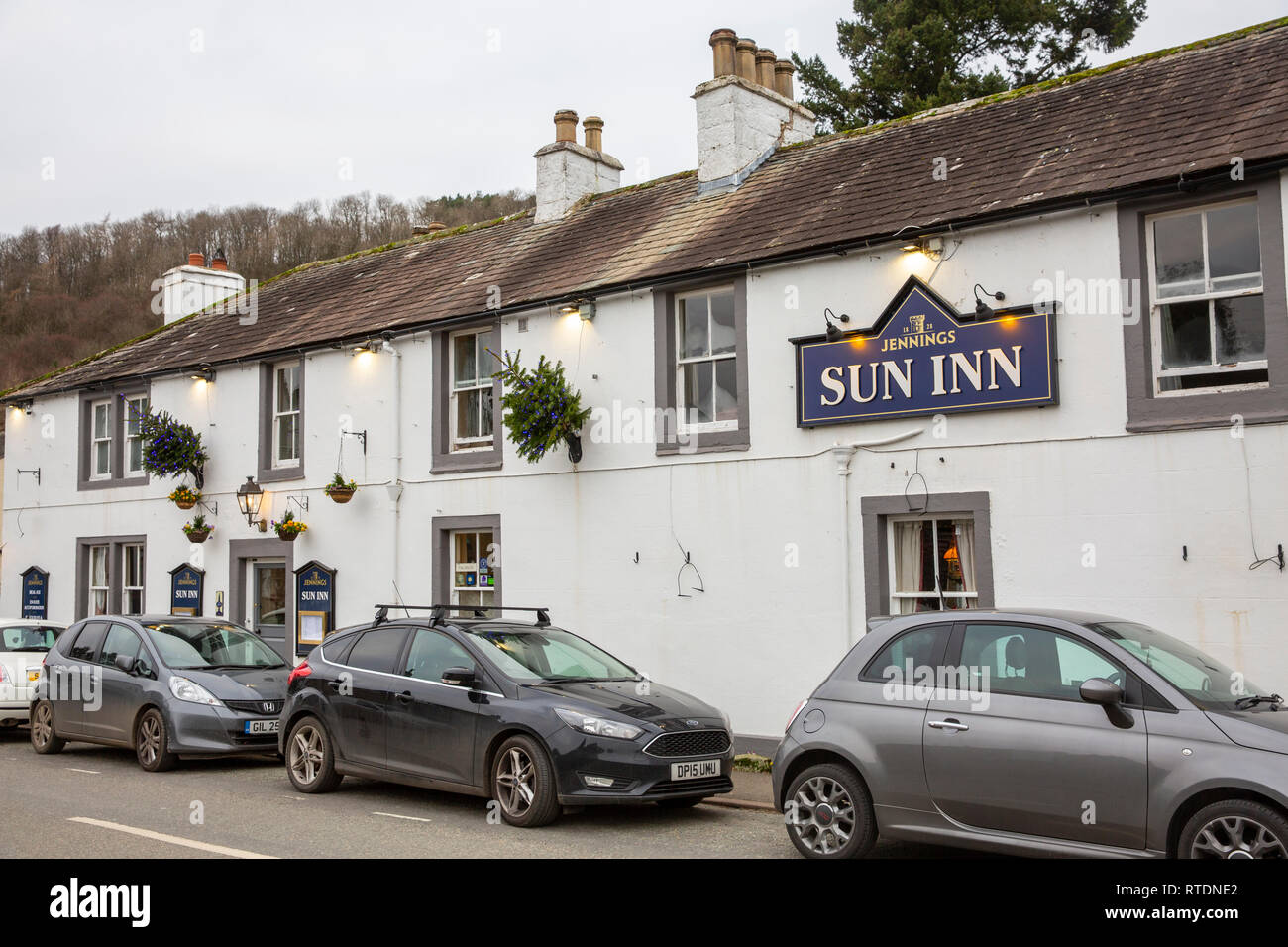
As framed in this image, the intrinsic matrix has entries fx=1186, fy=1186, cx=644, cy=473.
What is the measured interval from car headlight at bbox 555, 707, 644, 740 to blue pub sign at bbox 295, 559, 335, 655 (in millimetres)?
8889

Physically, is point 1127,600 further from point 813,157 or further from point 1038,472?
point 813,157

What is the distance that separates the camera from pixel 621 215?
17.0 meters

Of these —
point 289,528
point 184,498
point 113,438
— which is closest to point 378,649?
point 289,528

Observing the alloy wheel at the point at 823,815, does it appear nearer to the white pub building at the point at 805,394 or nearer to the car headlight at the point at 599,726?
the car headlight at the point at 599,726

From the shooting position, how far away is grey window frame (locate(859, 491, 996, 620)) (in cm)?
1123

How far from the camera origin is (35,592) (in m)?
22.4

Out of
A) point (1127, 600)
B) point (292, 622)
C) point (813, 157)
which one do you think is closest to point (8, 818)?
point (292, 622)

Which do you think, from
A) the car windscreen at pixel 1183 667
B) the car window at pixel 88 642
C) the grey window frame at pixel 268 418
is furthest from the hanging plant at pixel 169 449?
the car windscreen at pixel 1183 667

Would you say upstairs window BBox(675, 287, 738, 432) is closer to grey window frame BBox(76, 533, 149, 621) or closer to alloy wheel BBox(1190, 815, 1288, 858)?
alloy wheel BBox(1190, 815, 1288, 858)

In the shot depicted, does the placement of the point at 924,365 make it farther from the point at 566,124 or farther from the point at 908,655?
the point at 566,124

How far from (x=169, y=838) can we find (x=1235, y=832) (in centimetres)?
696

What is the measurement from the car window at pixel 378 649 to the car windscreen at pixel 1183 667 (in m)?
6.00

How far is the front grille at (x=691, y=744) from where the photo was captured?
30.0ft

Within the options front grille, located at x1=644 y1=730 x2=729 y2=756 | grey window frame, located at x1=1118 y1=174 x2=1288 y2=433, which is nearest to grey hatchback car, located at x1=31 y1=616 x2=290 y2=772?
front grille, located at x1=644 y1=730 x2=729 y2=756
